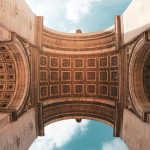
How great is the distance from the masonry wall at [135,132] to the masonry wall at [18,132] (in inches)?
295

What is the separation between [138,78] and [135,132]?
3.92 m

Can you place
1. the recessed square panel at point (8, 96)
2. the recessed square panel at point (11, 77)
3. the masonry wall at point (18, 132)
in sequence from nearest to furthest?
the masonry wall at point (18, 132) → the recessed square panel at point (11, 77) → the recessed square panel at point (8, 96)

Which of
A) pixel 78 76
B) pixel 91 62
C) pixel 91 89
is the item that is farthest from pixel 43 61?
pixel 91 89

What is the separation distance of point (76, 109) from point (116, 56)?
645 cm

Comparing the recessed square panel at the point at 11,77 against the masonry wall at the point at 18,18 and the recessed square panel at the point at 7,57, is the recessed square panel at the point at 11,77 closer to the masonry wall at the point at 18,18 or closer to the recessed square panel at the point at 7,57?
the recessed square panel at the point at 7,57

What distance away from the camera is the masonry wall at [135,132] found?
15434mm

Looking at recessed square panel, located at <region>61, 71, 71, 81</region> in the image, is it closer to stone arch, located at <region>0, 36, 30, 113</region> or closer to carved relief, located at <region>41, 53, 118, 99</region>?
carved relief, located at <region>41, 53, 118, 99</region>

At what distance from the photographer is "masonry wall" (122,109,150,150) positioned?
15.4 metres

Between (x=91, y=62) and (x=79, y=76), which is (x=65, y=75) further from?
(x=91, y=62)

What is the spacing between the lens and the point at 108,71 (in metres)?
22.3

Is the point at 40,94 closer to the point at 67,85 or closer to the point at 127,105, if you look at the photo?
the point at 67,85

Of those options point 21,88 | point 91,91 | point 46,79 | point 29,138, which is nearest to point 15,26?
Result: point 21,88

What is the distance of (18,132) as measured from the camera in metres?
17.1

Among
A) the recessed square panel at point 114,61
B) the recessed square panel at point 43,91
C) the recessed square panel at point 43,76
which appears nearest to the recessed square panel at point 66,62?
the recessed square panel at point 43,76
